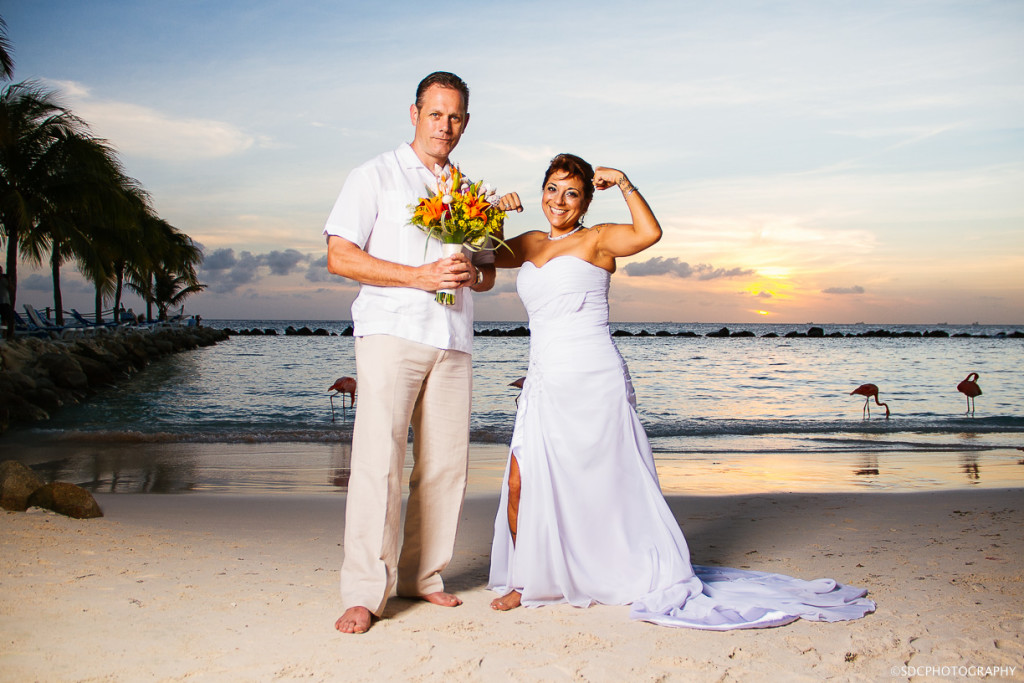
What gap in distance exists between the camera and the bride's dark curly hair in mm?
4105

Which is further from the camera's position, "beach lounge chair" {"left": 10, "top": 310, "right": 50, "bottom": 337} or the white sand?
"beach lounge chair" {"left": 10, "top": 310, "right": 50, "bottom": 337}

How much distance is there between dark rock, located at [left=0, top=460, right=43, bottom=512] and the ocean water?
2.12m

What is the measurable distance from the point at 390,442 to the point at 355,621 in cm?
79

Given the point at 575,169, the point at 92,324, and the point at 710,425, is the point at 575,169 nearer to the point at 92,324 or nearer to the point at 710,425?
the point at 710,425

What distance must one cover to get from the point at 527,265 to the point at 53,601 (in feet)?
9.41

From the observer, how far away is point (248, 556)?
479cm

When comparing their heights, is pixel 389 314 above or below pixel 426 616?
above

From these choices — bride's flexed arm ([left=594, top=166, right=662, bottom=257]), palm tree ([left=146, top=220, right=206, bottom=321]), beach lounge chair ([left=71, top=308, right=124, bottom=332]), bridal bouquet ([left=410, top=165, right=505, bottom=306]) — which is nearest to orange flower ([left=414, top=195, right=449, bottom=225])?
bridal bouquet ([left=410, top=165, right=505, bottom=306])

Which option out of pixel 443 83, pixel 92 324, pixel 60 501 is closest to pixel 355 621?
pixel 443 83

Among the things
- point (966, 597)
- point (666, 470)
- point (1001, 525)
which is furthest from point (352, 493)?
point (666, 470)

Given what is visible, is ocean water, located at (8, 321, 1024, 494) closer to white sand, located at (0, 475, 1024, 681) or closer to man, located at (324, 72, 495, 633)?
white sand, located at (0, 475, 1024, 681)

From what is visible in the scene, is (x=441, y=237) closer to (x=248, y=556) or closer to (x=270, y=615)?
(x=270, y=615)

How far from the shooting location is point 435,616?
3.73 meters
